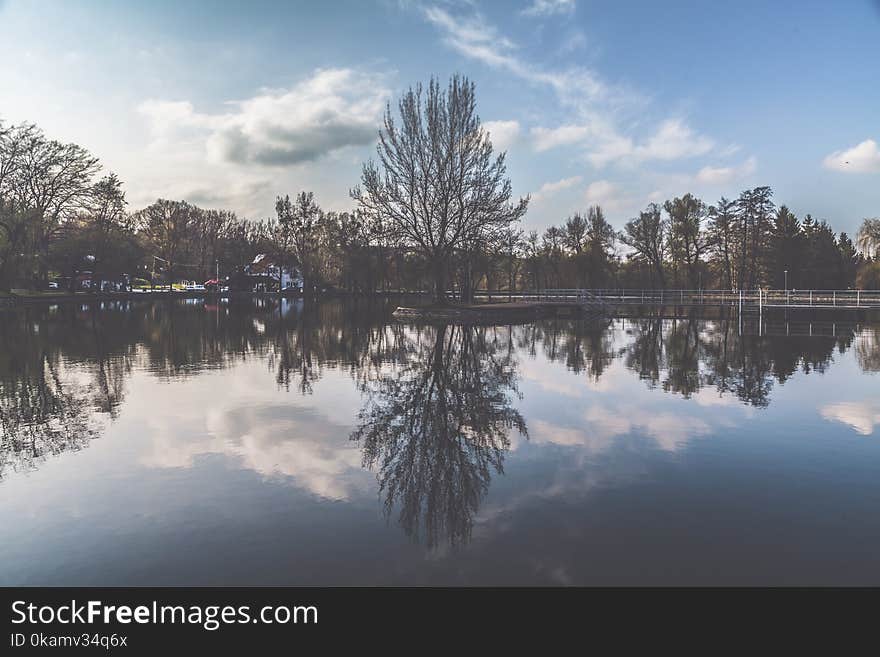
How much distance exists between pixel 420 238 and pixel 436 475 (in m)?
39.0

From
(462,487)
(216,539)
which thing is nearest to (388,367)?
(462,487)

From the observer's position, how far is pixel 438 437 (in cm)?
1031

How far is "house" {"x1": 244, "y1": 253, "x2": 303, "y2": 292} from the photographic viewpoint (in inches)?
4277

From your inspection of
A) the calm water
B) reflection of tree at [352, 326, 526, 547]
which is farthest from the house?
reflection of tree at [352, 326, 526, 547]

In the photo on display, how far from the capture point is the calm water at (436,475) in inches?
223

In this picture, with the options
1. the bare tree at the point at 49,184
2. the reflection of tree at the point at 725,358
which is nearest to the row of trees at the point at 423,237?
the bare tree at the point at 49,184

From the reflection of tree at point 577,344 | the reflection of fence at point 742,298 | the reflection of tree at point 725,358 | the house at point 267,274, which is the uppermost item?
the house at point 267,274

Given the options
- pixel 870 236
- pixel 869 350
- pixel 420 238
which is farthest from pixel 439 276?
pixel 870 236

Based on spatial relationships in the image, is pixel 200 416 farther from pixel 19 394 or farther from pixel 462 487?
pixel 462 487

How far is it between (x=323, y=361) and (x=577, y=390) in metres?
10.00

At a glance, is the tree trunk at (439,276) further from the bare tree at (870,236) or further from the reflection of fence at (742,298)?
the bare tree at (870,236)

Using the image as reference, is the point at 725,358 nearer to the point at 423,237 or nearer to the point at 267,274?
the point at 423,237

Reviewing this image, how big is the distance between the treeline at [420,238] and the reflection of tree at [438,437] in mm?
28494

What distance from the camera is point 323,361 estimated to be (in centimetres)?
2081
